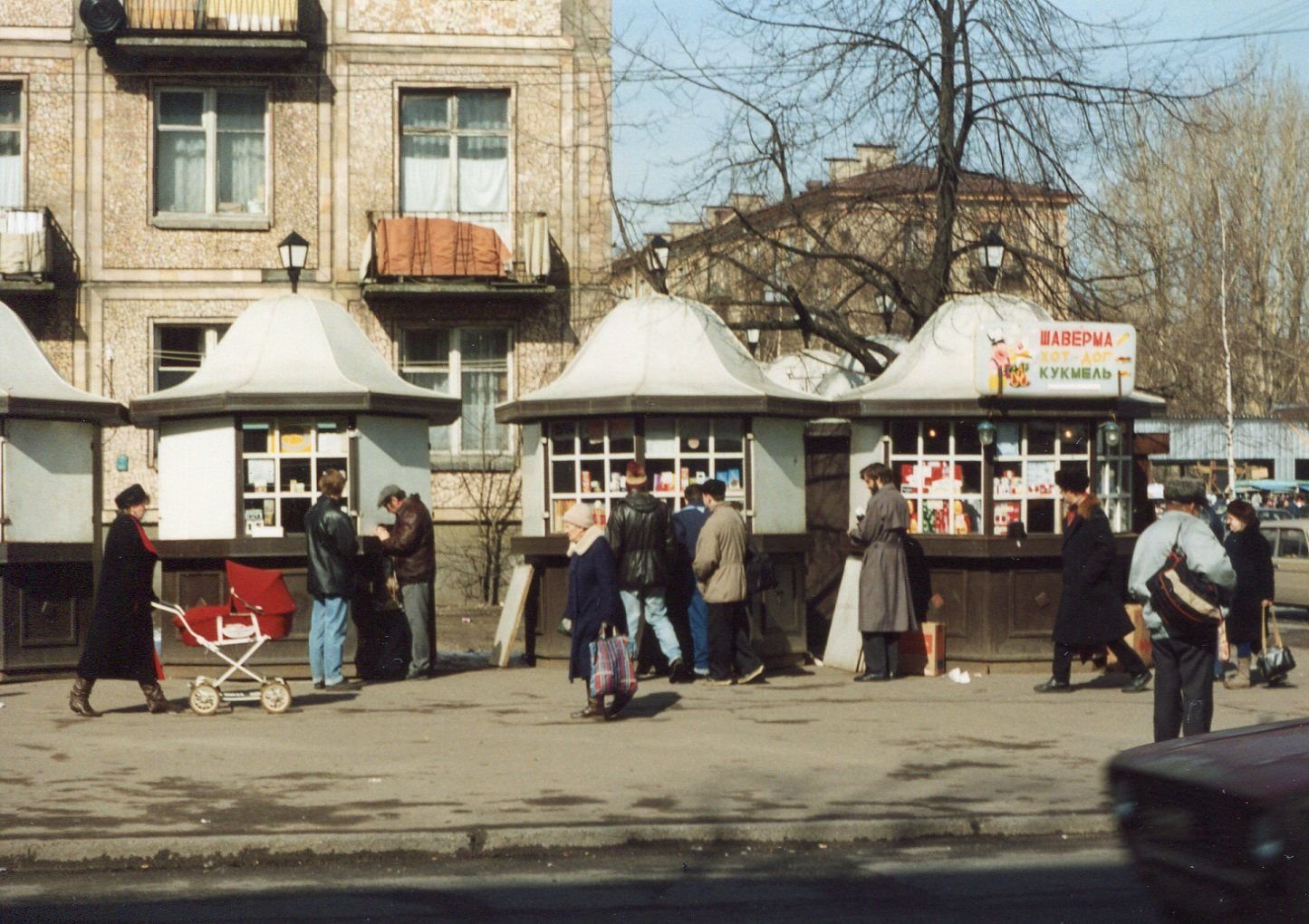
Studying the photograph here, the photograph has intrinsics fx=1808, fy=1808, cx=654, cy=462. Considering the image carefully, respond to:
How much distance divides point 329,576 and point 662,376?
3.90 meters

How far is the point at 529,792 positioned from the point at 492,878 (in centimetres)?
188

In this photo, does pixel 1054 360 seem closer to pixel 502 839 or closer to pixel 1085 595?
pixel 1085 595

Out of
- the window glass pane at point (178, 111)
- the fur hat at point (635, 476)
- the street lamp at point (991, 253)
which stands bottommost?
the fur hat at point (635, 476)

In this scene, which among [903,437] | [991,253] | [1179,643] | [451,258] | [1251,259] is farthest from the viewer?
[1251,259]

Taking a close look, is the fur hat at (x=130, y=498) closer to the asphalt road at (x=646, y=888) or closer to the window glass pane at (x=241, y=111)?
the asphalt road at (x=646, y=888)

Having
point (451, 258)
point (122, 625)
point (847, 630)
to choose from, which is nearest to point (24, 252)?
point (451, 258)

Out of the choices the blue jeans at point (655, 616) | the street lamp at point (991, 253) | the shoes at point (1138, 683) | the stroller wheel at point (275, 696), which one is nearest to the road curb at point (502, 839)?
the stroller wheel at point (275, 696)

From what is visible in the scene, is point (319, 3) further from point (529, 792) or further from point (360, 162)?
point (529, 792)

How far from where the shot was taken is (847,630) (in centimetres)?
1739

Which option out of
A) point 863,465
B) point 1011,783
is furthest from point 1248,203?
point 1011,783

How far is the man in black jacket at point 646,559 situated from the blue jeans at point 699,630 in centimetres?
29

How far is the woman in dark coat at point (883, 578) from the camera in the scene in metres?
16.2

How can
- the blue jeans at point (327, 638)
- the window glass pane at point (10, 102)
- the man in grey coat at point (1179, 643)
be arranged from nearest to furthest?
the man in grey coat at point (1179, 643)
the blue jeans at point (327, 638)
the window glass pane at point (10, 102)

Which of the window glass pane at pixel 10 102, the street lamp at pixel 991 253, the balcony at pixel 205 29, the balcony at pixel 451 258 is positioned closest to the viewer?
the street lamp at pixel 991 253
